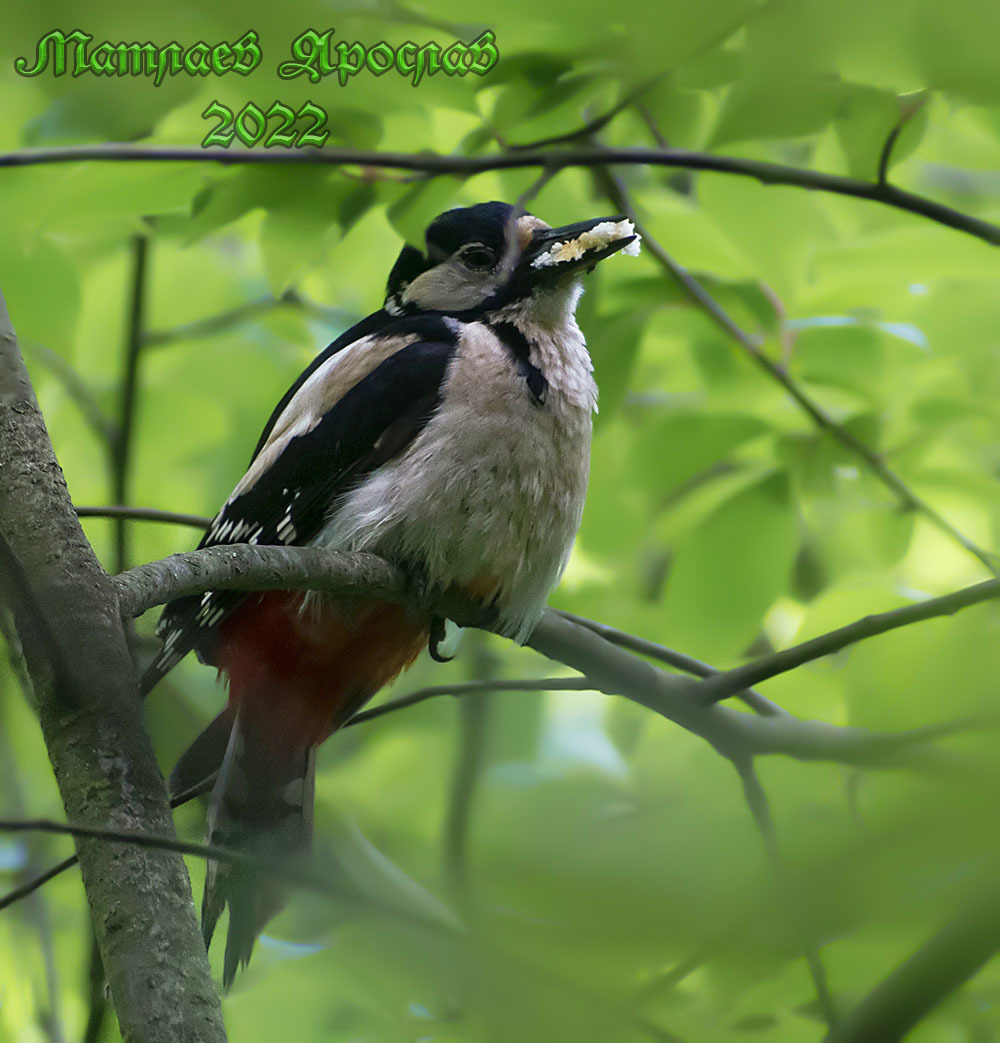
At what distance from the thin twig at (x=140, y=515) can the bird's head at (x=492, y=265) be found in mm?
831

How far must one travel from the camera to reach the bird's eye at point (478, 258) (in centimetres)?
298

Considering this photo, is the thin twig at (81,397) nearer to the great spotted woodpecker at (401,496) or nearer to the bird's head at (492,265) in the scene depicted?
the great spotted woodpecker at (401,496)

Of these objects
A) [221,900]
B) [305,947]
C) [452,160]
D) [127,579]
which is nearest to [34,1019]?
[221,900]

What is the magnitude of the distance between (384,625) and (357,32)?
134 centimetres

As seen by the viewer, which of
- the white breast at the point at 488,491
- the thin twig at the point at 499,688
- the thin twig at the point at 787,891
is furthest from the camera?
the white breast at the point at 488,491

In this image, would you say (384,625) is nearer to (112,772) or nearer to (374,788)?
(374,788)

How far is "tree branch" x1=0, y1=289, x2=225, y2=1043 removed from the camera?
1.37 meters

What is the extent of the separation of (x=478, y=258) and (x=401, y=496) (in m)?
0.80

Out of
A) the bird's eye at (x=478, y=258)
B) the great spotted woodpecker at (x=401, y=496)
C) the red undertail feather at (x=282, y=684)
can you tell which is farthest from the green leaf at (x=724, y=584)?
the bird's eye at (x=478, y=258)

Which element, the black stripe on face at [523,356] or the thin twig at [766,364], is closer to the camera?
the black stripe on face at [523,356]

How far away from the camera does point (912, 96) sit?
1982 mm

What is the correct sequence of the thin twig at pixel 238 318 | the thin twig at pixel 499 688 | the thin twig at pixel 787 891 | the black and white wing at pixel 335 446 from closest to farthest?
the thin twig at pixel 787 891 < the thin twig at pixel 499 688 < the black and white wing at pixel 335 446 < the thin twig at pixel 238 318

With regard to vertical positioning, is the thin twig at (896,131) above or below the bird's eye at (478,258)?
above

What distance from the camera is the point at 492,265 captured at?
299 cm
